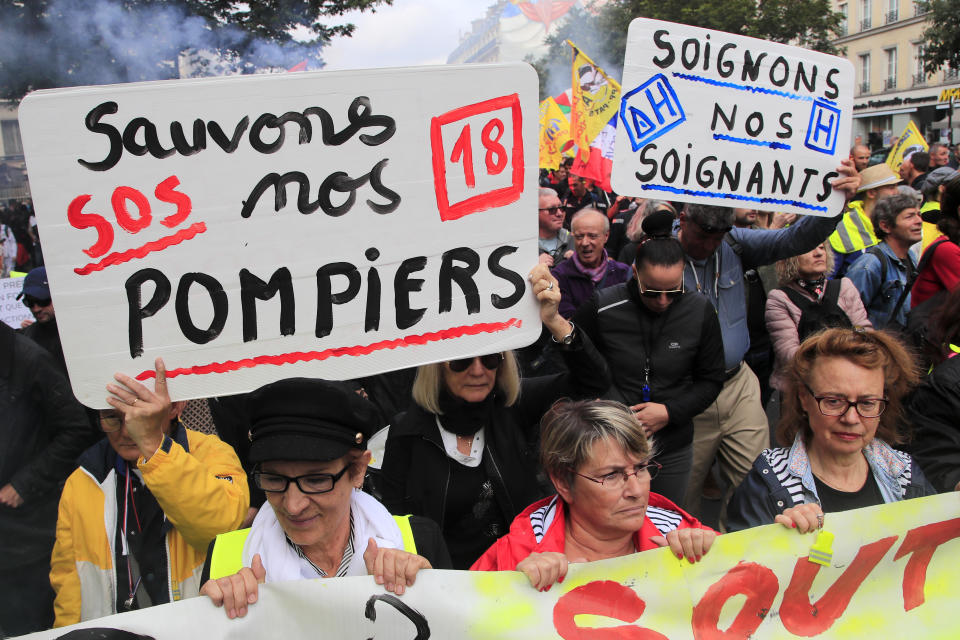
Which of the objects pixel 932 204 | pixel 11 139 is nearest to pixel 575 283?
pixel 932 204

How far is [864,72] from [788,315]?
54.7 m

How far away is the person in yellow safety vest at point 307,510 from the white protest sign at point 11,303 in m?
4.43

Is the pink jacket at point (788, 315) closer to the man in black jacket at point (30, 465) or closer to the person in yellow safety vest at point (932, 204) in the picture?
the person in yellow safety vest at point (932, 204)

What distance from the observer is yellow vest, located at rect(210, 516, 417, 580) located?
73.5 inches

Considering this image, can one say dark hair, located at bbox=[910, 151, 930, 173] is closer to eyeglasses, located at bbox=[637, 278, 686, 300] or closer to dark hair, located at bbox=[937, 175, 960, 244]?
dark hair, located at bbox=[937, 175, 960, 244]

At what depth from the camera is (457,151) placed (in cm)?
217

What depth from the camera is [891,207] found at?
4805 mm

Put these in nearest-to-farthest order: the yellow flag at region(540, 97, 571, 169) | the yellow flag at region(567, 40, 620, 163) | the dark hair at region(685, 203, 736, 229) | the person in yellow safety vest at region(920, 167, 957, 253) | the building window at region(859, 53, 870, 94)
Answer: the dark hair at region(685, 203, 736, 229) → the person in yellow safety vest at region(920, 167, 957, 253) → the yellow flag at region(567, 40, 620, 163) → the yellow flag at region(540, 97, 571, 169) → the building window at region(859, 53, 870, 94)

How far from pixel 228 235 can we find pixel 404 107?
1.94ft

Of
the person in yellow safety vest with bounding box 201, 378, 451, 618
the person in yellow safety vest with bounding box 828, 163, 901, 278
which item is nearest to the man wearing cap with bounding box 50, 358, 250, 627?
the person in yellow safety vest with bounding box 201, 378, 451, 618

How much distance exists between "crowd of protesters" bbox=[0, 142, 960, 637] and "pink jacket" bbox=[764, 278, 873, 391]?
0.04ft

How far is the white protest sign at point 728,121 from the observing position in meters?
3.14

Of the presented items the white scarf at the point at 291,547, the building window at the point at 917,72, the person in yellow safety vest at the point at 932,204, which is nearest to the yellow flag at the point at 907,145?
the person in yellow safety vest at the point at 932,204

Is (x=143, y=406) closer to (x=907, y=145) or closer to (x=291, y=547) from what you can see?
(x=291, y=547)
